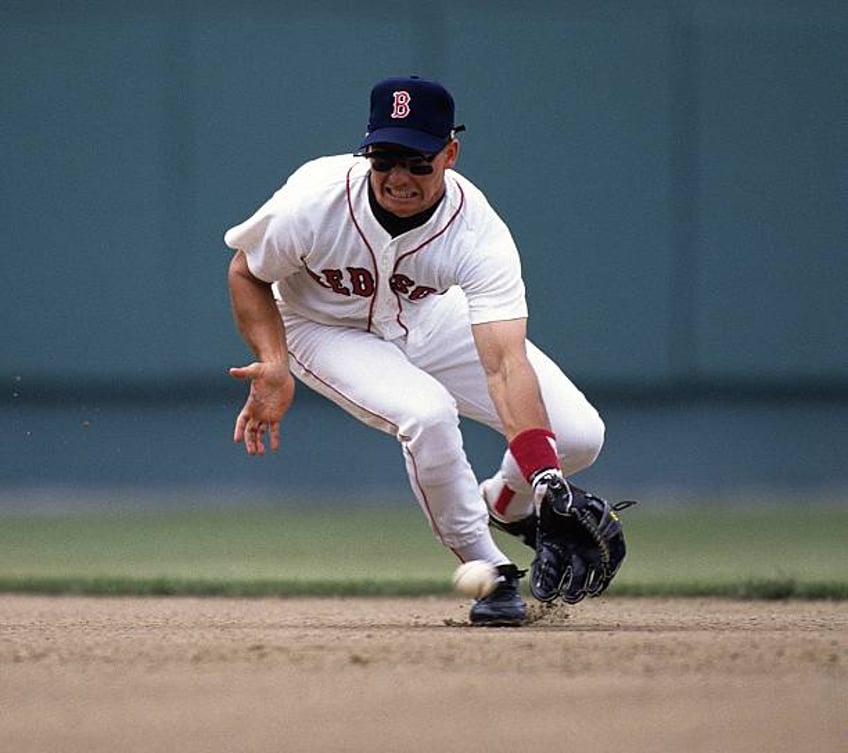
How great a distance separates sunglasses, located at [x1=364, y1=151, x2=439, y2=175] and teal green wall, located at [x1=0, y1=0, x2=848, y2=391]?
4846 millimetres

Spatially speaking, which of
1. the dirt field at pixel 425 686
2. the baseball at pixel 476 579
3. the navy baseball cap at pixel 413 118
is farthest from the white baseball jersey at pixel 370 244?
the dirt field at pixel 425 686

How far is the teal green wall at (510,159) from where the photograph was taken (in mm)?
9227

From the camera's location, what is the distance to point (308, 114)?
31.0 ft

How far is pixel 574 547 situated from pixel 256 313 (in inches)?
38.2

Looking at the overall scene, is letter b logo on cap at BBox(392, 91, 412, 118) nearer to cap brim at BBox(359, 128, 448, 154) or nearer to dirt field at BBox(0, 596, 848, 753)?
cap brim at BBox(359, 128, 448, 154)

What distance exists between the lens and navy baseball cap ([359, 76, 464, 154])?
433 centimetres

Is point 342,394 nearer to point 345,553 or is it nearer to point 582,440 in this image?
point 582,440

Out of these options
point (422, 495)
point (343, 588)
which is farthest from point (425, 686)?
point (343, 588)

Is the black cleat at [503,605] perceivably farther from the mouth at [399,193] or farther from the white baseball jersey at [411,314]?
the mouth at [399,193]

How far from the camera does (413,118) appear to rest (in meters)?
4.35

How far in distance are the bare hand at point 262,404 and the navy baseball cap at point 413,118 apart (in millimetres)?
589

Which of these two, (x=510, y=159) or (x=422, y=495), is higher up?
(x=510, y=159)

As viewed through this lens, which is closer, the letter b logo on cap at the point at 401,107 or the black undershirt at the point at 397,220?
the letter b logo on cap at the point at 401,107

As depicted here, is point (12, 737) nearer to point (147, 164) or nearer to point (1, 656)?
point (1, 656)
